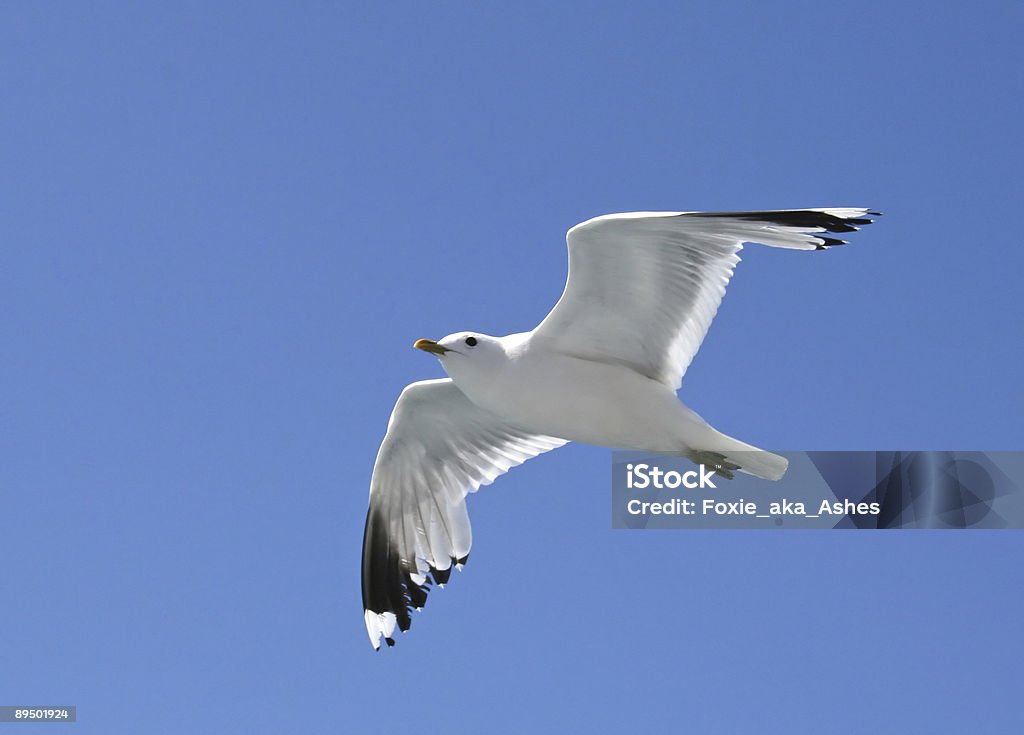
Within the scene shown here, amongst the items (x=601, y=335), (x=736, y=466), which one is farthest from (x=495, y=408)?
(x=736, y=466)

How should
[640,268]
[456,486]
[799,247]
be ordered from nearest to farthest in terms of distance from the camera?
[799,247], [640,268], [456,486]

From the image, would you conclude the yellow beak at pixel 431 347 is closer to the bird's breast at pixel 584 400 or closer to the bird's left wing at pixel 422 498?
the bird's breast at pixel 584 400

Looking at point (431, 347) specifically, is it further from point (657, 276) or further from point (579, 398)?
point (657, 276)

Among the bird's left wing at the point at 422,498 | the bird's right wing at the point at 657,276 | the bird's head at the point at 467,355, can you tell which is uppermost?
the bird's right wing at the point at 657,276

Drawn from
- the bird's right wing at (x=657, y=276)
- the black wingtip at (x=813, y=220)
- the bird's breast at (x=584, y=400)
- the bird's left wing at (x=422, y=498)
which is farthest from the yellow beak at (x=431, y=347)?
the black wingtip at (x=813, y=220)

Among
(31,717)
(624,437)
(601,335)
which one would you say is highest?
(601,335)

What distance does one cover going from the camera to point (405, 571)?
7.89 m

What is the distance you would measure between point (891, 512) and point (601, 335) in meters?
1.86

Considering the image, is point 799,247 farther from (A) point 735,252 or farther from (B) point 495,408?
(B) point 495,408

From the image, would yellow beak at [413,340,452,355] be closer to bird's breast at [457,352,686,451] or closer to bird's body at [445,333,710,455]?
bird's body at [445,333,710,455]

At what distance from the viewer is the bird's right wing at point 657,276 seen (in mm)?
6113

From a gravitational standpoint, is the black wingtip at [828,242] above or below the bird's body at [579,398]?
above

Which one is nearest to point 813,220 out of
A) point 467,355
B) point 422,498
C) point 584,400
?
point 584,400

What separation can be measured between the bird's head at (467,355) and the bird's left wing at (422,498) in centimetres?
114
